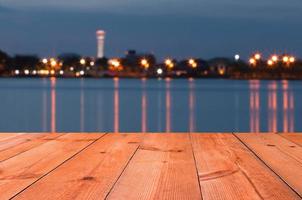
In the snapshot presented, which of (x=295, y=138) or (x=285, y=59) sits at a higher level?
(x=285, y=59)

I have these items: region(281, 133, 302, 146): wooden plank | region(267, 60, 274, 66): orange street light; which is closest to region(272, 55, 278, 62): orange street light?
region(267, 60, 274, 66): orange street light

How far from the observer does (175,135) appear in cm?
455

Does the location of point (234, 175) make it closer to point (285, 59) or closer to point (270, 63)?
point (285, 59)

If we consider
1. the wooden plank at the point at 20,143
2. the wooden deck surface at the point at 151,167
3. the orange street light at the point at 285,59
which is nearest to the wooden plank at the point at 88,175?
the wooden deck surface at the point at 151,167

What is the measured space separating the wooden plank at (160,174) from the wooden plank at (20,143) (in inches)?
24.1

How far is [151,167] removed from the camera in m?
3.08

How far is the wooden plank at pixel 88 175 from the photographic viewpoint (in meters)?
2.44

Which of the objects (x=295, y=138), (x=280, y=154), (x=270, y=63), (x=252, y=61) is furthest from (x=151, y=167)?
(x=270, y=63)

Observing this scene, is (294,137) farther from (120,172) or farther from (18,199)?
(18,199)

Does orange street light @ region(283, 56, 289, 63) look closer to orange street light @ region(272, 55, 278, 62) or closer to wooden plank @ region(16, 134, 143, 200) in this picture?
orange street light @ region(272, 55, 278, 62)

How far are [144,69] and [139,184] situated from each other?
450 feet

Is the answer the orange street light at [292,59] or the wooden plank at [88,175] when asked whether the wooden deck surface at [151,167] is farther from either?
the orange street light at [292,59]

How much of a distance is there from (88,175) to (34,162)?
47 centimetres

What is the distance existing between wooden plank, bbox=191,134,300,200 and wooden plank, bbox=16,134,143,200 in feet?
1.17
